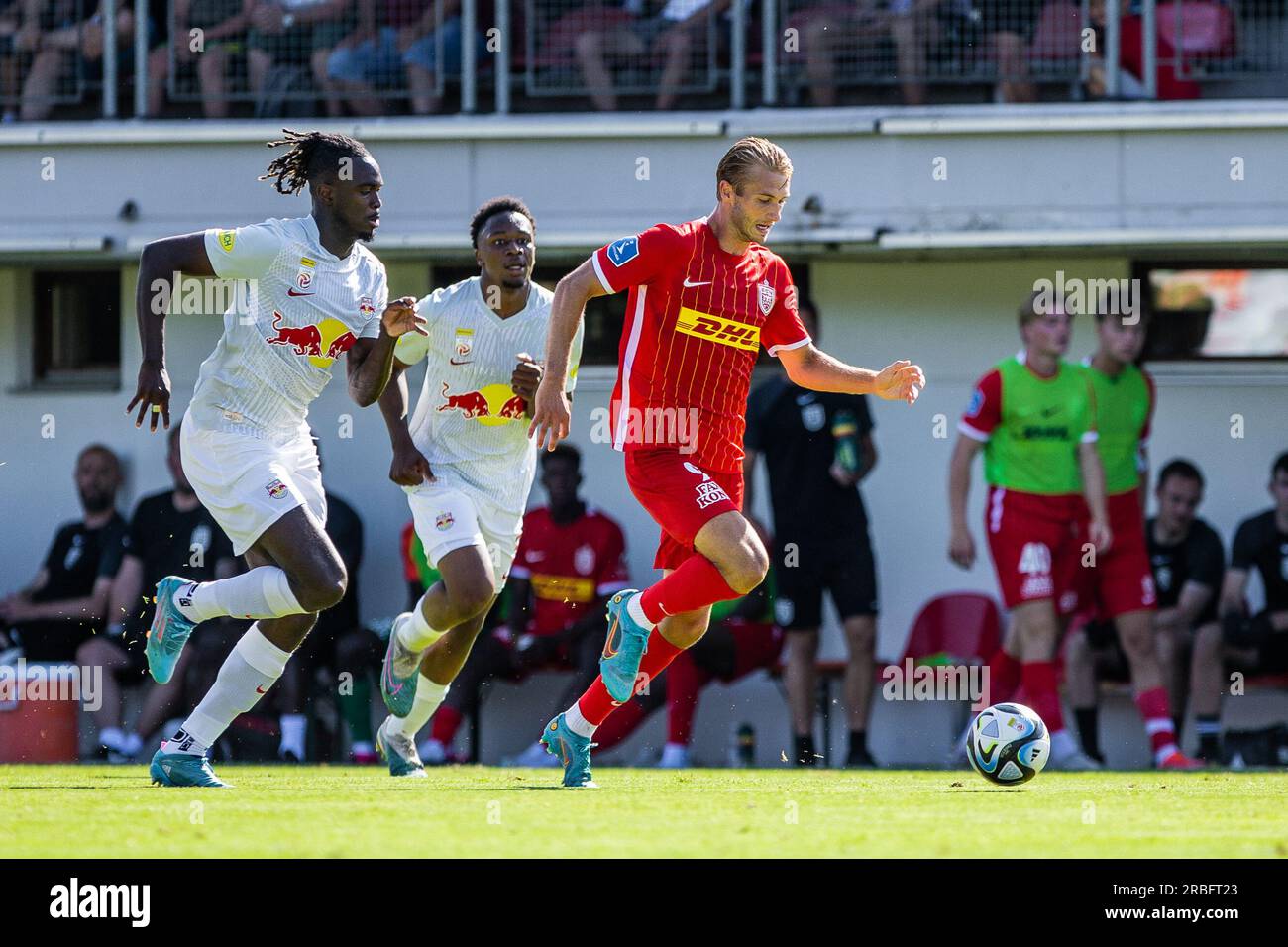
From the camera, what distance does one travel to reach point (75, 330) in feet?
48.6

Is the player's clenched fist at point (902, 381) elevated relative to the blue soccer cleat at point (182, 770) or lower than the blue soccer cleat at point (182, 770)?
elevated

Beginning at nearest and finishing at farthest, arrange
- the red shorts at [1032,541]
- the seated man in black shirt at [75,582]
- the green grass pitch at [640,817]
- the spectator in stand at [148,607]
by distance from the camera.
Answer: the green grass pitch at [640,817] < the red shorts at [1032,541] < the spectator in stand at [148,607] < the seated man in black shirt at [75,582]

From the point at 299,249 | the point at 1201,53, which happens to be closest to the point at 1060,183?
the point at 1201,53

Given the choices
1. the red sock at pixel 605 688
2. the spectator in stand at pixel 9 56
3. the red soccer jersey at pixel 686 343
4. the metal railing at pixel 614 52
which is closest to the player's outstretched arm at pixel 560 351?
the red soccer jersey at pixel 686 343

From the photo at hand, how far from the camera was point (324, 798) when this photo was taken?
25.0 ft

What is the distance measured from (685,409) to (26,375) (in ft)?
26.7

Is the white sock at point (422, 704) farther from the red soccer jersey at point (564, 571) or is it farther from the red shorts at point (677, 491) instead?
the red soccer jersey at point (564, 571)

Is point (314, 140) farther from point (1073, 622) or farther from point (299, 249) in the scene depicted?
point (1073, 622)

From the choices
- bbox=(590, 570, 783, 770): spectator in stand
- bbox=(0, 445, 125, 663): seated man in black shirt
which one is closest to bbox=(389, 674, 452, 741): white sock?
bbox=(590, 570, 783, 770): spectator in stand

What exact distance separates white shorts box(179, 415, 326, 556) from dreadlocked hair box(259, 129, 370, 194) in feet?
3.55

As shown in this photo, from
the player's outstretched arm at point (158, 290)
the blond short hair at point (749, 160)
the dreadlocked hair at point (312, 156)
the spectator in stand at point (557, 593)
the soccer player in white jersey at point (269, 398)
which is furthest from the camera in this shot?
the spectator in stand at point (557, 593)

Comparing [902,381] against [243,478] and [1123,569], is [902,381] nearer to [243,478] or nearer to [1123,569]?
[243,478]

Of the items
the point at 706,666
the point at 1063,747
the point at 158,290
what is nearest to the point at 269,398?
the point at 158,290

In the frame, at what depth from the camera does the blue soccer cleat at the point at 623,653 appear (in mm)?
7785
